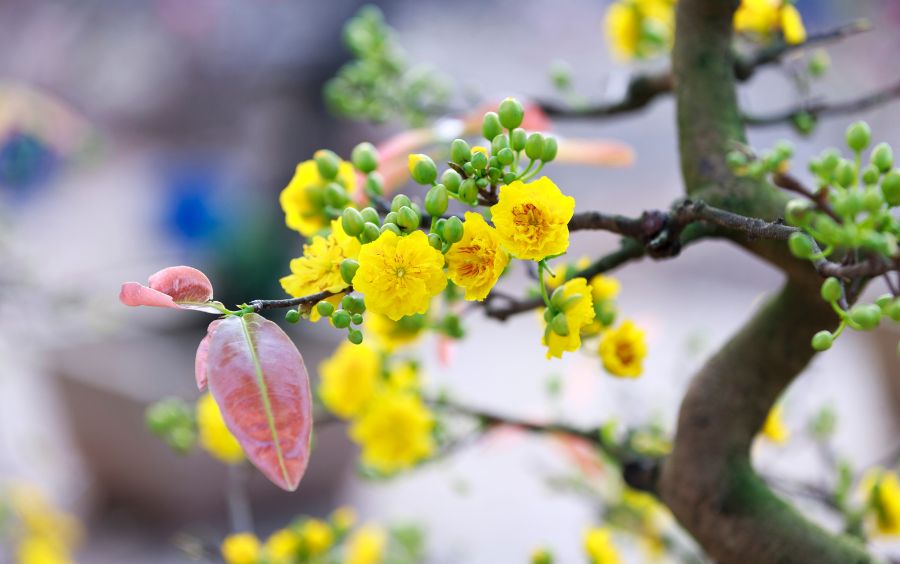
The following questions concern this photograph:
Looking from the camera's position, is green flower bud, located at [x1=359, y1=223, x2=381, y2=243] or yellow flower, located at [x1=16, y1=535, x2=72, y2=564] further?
yellow flower, located at [x1=16, y1=535, x2=72, y2=564]

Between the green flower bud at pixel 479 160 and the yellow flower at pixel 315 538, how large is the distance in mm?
267

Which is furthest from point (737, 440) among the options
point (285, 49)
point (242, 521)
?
point (285, 49)

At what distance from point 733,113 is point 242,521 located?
→ 34 centimetres

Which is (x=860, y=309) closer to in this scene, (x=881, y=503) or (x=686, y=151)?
(x=686, y=151)

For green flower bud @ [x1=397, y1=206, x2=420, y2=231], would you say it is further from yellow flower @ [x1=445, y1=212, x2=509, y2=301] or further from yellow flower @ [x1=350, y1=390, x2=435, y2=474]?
yellow flower @ [x1=350, y1=390, x2=435, y2=474]

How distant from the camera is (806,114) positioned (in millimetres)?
386

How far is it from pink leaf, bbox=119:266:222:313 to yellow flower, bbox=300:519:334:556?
229 mm

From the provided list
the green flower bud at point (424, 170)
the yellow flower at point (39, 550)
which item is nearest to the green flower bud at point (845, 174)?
the green flower bud at point (424, 170)

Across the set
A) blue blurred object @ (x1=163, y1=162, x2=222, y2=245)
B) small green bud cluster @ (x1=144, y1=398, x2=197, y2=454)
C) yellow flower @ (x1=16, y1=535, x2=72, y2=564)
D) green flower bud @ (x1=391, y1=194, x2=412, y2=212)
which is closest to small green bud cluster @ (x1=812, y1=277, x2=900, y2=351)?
green flower bud @ (x1=391, y1=194, x2=412, y2=212)

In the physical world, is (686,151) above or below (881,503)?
above

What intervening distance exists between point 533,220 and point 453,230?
0.07 feet

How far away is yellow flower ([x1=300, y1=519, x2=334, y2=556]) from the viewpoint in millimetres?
435

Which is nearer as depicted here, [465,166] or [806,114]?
[465,166]

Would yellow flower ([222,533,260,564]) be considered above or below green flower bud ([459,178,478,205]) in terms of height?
below
